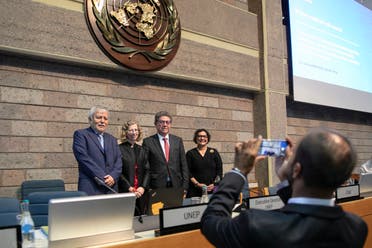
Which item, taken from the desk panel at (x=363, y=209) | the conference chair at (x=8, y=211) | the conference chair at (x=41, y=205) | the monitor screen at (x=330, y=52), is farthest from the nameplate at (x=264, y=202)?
the monitor screen at (x=330, y=52)

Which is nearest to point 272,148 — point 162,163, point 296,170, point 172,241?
point 296,170

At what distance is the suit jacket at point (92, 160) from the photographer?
2.85m

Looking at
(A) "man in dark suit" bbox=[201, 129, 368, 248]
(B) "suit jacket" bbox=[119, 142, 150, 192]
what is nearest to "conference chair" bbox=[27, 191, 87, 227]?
(B) "suit jacket" bbox=[119, 142, 150, 192]

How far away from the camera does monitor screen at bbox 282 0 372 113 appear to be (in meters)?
5.98

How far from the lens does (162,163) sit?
11.2 ft

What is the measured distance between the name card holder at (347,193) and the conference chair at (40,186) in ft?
7.88

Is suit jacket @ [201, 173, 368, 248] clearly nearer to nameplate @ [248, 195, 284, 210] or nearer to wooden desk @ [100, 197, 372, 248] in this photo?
wooden desk @ [100, 197, 372, 248]

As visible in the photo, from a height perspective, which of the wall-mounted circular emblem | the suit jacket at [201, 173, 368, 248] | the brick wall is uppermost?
the wall-mounted circular emblem

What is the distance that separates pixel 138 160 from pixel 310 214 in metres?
2.55

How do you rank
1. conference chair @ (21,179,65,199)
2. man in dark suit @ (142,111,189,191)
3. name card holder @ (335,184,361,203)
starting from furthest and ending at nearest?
man in dark suit @ (142,111,189,191), conference chair @ (21,179,65,199), name card holder @ (335,184,361,203)

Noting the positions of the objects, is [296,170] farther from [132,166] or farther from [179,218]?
[132,166]

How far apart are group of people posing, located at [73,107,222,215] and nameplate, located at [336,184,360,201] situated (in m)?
1.29

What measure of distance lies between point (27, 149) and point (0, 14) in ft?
3.93

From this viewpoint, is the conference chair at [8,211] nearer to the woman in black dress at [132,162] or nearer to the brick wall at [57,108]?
the woman in black dress at [132,162]
